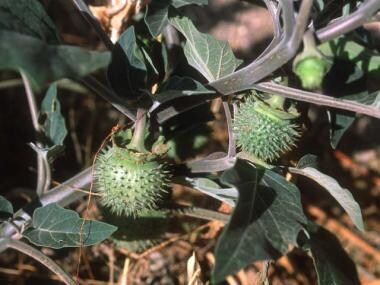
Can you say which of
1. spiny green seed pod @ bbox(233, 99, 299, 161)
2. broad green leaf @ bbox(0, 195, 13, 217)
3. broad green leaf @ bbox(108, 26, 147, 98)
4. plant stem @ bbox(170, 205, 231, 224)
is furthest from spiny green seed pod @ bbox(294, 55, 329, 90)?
broad green leaf @ bbox(0, 195, 13, 217)

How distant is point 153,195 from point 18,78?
1.15 m

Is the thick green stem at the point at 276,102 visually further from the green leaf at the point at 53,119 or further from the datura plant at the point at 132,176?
the green leaf at the point at 53,119

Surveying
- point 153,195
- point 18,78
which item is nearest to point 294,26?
point 153,195

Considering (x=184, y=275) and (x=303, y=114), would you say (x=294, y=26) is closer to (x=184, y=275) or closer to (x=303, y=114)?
(x=303, y=114)

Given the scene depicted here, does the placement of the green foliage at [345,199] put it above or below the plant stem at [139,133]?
below

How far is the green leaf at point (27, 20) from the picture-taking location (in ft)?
3.40

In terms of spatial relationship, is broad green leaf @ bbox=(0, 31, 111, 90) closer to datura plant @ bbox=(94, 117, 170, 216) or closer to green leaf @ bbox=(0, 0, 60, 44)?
green leaf @ bbox=(0, 0, 60, 44)

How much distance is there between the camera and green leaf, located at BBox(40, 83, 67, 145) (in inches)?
62.8

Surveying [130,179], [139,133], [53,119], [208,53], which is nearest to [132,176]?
[130,179]

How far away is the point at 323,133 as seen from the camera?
7.85ft

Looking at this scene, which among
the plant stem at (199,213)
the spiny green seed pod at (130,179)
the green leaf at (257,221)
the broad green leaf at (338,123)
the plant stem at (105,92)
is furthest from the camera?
the plant stem at (199,213)

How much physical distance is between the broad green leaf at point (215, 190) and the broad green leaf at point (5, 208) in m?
0.43

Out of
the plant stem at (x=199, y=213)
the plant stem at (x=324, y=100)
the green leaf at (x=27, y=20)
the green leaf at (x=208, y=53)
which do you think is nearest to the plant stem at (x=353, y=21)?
the plant stem at (x=324, y=100)

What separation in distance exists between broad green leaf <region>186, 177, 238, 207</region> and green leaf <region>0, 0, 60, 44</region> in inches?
19.8
